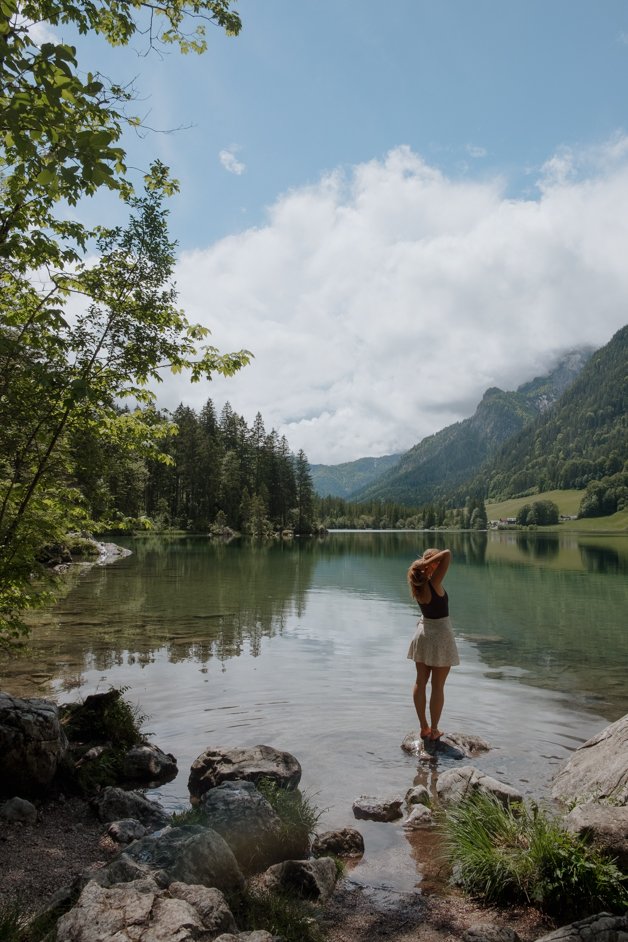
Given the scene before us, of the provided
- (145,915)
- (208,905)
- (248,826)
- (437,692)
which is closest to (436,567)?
(437,692)

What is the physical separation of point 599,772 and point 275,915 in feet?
15.7

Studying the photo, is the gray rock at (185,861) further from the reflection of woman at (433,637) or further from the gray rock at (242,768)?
the reflection of woman at (433,637)

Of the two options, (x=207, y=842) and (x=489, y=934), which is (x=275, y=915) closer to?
(x=207, y=842)

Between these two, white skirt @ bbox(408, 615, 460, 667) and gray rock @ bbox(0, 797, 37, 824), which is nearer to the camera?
gray rock @ bbox(0, 797, 37, 824)

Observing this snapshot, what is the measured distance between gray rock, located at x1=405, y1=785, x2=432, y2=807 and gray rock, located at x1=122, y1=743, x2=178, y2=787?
3656 millimetres

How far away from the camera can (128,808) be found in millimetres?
7723

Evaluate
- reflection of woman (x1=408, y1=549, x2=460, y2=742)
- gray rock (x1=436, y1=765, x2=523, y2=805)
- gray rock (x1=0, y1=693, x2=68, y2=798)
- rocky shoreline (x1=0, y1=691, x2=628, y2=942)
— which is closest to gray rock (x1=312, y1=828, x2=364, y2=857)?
rocky shoreline (x1=0, y1=691, x2=628, y2=942)

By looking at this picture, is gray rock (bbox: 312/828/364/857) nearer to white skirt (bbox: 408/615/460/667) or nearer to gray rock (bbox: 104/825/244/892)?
gray rock (bbox: 104/825/244/892)

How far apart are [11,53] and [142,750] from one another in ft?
29.6

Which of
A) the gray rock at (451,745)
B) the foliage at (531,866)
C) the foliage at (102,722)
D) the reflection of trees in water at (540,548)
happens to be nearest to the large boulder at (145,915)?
the foliage at (531,866)

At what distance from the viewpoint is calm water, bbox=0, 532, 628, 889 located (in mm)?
9703

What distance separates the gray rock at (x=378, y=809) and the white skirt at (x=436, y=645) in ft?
9.92

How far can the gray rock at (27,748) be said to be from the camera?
770cm

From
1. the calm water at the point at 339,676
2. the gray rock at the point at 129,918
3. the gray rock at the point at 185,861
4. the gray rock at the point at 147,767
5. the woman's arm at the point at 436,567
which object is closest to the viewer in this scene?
the gray rock at the point at 129,918
